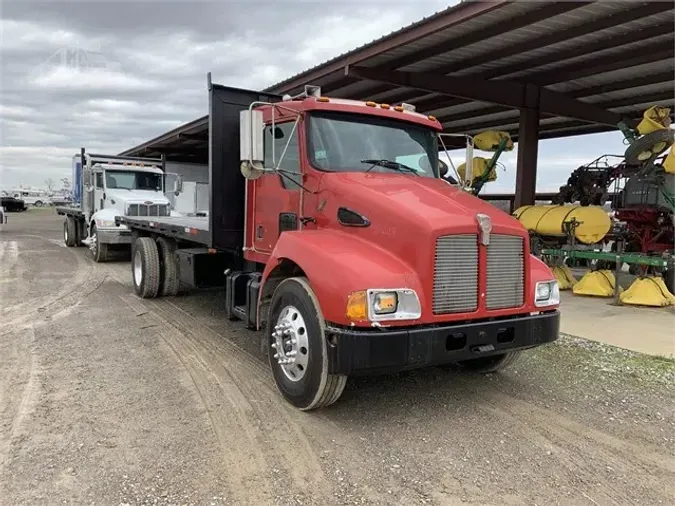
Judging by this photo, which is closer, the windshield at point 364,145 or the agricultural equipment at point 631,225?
the windshield at point 364,145

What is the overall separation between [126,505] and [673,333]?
7027 millimetres

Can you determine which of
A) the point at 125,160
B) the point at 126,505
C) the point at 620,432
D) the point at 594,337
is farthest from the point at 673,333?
the point at 125,160

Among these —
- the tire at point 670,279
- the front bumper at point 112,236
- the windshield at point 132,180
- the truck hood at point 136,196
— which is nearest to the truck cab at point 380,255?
the tire at point 670,279

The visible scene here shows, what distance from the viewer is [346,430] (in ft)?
12.8

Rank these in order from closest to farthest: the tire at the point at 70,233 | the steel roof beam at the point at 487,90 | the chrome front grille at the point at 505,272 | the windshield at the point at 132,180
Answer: the chrome front grille at the point at 505,272 → the steel roof beam at the point at 487,90 → the windshield at the point at 132,180 → the tire at the point at 70,233

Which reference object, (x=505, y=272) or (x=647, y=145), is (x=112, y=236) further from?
(x=647, y=145)

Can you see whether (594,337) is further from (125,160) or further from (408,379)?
(125,160)

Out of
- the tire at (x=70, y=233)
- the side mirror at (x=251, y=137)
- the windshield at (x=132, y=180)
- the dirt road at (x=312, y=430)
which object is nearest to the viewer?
the dirt road at (x=312, y=430)

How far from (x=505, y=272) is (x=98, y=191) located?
1328cm

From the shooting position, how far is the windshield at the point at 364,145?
4797 millimetres

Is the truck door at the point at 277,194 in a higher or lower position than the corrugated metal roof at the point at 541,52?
lower

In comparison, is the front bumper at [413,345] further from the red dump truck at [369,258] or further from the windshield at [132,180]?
the windshield at [132,180]

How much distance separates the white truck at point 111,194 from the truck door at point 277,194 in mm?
7395

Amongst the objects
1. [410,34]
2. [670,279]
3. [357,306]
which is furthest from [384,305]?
[670,279]
